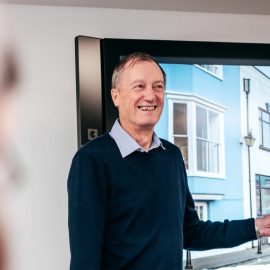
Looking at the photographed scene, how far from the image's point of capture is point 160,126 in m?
→ 1.95

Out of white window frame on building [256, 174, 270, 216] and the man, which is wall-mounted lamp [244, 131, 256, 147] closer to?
white window frame on building [256, 174, 270, 216]

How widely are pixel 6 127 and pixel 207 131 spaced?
2.60ft

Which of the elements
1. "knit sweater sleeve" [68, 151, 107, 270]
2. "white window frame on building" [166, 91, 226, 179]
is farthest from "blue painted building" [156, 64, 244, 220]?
"knit sweater sleeve" [68, 151, 107, 270]

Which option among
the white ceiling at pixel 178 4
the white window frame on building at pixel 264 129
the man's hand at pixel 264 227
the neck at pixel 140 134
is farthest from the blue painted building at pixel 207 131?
the neck at pixel 140 134

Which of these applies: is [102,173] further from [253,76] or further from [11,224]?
A: [253,76]

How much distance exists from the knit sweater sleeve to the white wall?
0.63 meters

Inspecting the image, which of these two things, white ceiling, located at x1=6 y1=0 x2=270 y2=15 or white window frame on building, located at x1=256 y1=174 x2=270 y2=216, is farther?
white window frame on building, located at x1=256 y1=174 x2=270 y2=216

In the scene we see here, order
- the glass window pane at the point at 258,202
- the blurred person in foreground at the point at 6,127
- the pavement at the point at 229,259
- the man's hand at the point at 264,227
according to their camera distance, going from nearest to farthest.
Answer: the man's hand at the point at 264,227 → the blurred person in foreground at the point at 6,127 → the pavement at the point at 229,259 → the glass window pane at the point at 258,202

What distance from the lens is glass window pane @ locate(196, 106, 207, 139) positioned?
1993mm

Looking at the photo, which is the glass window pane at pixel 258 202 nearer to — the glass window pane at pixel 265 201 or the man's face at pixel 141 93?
the glass window pane at pixel 265 201

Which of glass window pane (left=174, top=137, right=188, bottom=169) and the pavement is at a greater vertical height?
glass window pane (left=174, top=137, right=188, bottom=169)

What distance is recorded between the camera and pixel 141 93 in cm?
128

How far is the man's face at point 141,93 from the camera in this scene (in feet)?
4.17

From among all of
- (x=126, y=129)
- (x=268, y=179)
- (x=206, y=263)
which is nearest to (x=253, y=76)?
(x=268, y=179)
